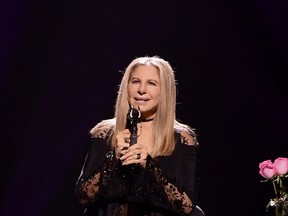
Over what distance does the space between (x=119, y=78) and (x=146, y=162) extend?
1.44 m

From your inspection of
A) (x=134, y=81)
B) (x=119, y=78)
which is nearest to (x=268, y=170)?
(x=134, y=81)

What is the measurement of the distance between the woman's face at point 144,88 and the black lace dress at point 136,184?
0.69ft

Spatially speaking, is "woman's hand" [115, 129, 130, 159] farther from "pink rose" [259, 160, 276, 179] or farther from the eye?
"pink rose" [259, 160, 276, 179]

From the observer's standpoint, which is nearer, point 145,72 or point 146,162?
point 146,162

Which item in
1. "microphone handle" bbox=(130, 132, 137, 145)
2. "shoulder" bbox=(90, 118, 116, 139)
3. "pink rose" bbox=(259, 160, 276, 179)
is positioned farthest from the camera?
"shoulder" bbox=(90, 118, 116, 139)

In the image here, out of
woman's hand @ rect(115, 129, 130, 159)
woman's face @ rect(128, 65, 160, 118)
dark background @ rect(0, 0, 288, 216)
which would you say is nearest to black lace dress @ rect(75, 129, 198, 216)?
woman's hand @ rect(115, 129, 130, 159)

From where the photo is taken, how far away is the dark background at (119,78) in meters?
3.15

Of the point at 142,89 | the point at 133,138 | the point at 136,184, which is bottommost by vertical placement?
the point at 136,184

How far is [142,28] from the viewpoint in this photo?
3.28m

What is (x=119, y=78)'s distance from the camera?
325 cm

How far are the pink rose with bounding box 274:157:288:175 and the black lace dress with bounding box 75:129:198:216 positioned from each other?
0.31 meters

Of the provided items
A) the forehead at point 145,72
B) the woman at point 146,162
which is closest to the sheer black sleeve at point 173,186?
the woman at point 146,162

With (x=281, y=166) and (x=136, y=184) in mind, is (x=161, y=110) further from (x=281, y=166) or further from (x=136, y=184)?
(x=281, y=166)

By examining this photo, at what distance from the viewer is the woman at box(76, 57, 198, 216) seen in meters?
1.93
